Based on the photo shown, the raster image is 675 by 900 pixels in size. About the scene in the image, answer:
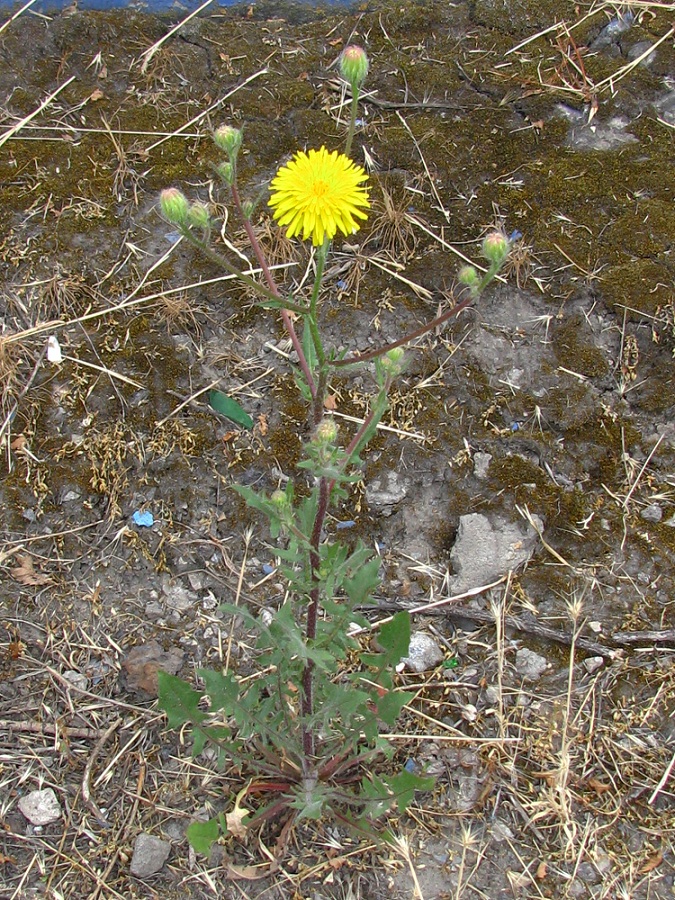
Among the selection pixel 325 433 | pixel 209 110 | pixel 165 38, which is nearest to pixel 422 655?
pixel 325 433

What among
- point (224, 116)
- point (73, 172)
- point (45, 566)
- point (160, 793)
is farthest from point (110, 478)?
point (224, 116)

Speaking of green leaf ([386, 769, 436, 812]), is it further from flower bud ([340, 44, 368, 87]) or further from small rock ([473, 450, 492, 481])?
flower bud ([340, 44, 368, 87])

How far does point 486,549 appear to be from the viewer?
264cm

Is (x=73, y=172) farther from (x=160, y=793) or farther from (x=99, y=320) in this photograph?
(x=160, y=793)

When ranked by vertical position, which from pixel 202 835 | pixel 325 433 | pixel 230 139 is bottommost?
pixel 202 835

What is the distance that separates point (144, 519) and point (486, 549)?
3.77 ft

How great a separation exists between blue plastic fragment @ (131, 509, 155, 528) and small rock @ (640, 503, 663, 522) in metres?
1.66

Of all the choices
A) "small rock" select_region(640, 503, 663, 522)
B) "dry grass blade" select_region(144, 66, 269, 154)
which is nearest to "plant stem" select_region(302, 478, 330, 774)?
"small rock" select_region(640, 503, 663, 522)

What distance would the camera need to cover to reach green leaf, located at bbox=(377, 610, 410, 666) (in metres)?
2.15

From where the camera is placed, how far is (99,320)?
2.93 metres

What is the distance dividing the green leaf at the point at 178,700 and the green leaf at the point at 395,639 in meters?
0.52

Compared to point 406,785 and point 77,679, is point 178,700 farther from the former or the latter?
point 406,785

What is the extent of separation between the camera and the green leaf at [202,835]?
1.98m

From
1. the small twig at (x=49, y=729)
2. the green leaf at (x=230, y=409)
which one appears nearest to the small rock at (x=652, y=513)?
the green leaf at (x=230, y=409)
